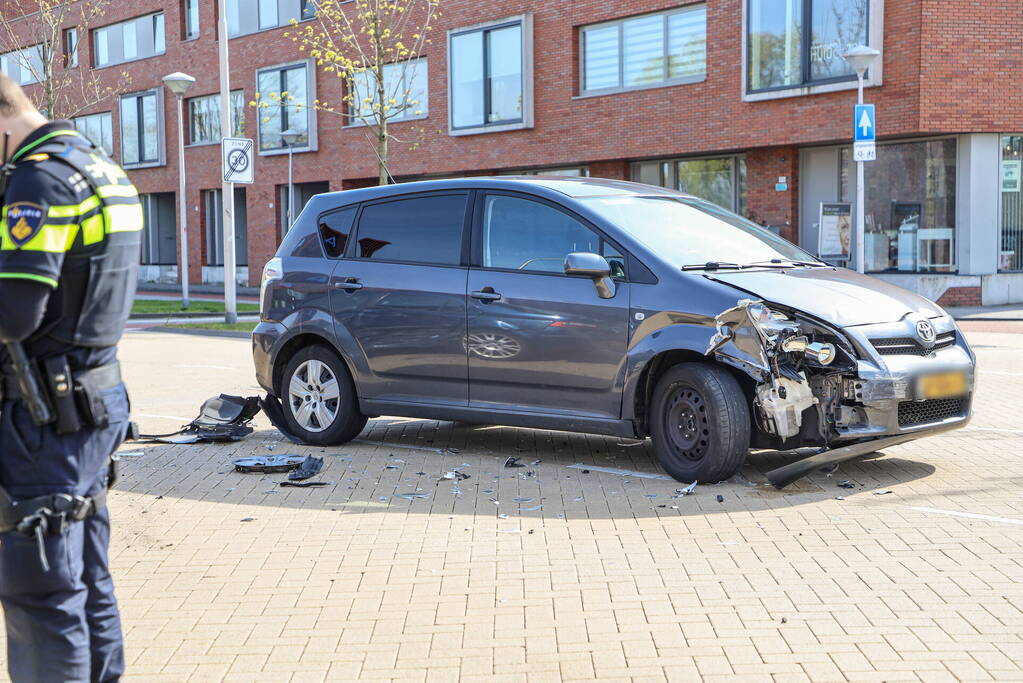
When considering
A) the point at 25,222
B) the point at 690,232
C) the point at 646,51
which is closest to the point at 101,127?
the point at 646,51

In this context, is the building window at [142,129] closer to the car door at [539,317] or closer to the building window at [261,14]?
the building window at [261,14]

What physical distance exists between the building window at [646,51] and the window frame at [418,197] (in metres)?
18.1

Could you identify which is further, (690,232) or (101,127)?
(101,127)

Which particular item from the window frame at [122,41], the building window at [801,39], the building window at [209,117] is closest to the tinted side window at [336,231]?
the building window at [801,39]

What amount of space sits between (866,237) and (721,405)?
1883 cm

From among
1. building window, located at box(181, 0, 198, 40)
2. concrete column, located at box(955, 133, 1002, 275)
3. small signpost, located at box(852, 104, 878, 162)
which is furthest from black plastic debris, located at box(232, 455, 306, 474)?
building window, located at box(181, 0, 198, 40)

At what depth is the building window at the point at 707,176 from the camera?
85.5ft

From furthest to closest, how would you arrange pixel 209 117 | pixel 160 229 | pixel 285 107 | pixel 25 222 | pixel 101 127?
1. pixel 101 127
2. pixel 160 229
3. pixel 209 117
4. pixel 285 107
5. pixel 25 222

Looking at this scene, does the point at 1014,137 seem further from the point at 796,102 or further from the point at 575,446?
the point at 575,446

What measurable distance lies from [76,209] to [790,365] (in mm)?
4406

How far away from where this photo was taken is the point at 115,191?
10.4 feet

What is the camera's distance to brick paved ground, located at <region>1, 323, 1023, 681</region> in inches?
160

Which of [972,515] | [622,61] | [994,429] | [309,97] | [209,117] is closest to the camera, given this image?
[972,515]

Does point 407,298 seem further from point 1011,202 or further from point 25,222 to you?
point 1011,202
